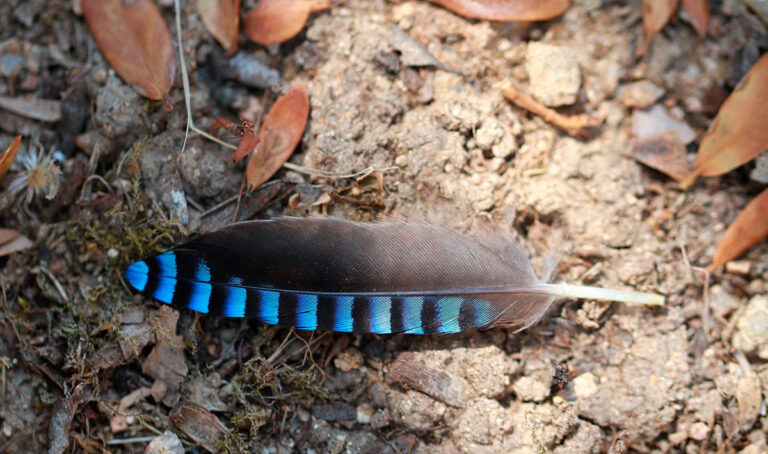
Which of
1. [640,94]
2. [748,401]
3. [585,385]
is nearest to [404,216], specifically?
[585,385]

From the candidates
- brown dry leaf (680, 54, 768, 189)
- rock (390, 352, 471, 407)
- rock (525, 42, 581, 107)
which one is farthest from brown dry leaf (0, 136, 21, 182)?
brown dry leaf (680, 54, 768, 189)

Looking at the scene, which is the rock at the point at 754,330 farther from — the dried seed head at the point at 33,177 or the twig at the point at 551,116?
the dried seed head at the point at 33,177

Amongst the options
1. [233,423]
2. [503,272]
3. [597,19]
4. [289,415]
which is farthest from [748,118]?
[233,423]

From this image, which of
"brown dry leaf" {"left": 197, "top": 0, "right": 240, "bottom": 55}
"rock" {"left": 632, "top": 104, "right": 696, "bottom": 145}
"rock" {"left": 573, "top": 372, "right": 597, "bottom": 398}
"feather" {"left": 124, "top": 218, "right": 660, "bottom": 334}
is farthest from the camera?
"rock" {"left": 632, "top": 104, "right": 696, "bottom": 145}

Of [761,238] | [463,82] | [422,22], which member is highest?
[422,22]

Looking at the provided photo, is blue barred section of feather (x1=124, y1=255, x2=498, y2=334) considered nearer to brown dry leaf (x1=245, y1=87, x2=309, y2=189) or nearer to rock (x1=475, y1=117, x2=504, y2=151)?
brown dry leaf (x1=245, y1=87, x2=309, y2=189)

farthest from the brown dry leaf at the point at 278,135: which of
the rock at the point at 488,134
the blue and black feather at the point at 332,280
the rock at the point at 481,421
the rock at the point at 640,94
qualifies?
the rock at the point at 640,94

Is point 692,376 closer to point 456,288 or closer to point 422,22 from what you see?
point 456,288
